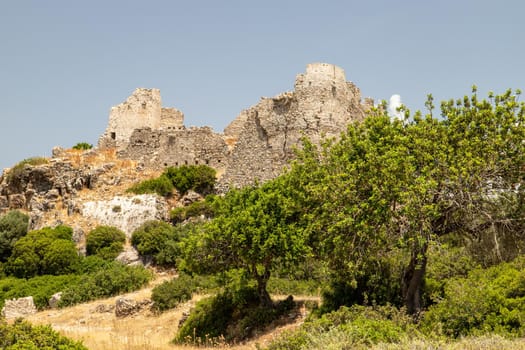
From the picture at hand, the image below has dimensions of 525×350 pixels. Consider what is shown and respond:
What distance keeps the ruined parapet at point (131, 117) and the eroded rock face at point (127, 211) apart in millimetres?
9424

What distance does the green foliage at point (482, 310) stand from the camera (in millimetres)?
10734

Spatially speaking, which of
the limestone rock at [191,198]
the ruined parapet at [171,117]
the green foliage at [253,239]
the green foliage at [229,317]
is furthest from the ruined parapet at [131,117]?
the green foliage at [253,239]

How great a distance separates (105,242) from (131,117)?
617 inches

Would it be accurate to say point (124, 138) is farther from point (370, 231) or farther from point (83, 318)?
point (370, 231)

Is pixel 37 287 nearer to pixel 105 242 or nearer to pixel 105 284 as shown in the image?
pixel 105 284

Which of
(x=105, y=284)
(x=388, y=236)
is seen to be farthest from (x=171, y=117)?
(x=388, y=236)

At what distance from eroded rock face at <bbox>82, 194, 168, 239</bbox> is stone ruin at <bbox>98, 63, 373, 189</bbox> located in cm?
405

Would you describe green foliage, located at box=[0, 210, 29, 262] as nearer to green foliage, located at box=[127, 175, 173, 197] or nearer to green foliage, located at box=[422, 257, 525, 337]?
green foliage, located at box=[127, 175, 173, 197]

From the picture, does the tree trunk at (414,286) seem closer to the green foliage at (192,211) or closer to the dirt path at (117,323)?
the dirt path at (117,323)

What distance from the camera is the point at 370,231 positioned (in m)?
12.1

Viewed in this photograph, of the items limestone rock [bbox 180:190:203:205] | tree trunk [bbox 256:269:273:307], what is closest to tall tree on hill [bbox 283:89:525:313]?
tree trunk [bbox 256:269:273:307]

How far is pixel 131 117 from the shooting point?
132 ft

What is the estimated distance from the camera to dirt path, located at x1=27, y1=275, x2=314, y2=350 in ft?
47.1

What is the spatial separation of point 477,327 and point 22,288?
19.4 m
